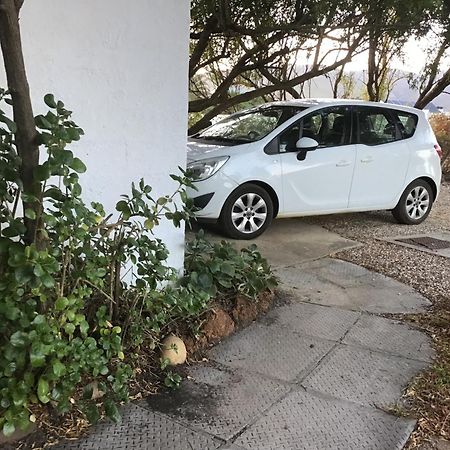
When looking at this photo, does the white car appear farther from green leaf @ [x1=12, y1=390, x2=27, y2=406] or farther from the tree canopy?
green leaf @ [x1=12, y1=390, x2=27, y2=406]

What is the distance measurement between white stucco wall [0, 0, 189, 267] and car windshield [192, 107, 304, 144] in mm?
3123

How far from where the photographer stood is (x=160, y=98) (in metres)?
3.73

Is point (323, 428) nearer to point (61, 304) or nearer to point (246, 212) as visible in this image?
point (61, 304)

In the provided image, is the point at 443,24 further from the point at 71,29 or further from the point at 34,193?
the point at 34,193

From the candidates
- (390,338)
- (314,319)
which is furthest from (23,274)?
(390,338)

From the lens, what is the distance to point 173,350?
3.46 meters

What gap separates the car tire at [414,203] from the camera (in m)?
8.09

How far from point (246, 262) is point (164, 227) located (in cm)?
87

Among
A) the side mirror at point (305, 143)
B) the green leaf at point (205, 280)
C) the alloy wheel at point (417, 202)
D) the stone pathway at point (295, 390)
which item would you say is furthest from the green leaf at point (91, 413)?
the alloy wheel at point (417, 202)

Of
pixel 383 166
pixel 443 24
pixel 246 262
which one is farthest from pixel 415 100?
pixel 246 262

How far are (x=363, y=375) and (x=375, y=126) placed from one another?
191 inches

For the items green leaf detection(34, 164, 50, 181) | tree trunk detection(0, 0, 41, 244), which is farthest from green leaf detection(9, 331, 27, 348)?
green leaf detection(34, 164, 50, 181)

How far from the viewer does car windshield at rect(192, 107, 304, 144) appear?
695 centimetres

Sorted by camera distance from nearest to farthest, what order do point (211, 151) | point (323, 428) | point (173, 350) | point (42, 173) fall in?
point (42, 173) < point (323, 428) < point (173, 350) < point (211, 151)
